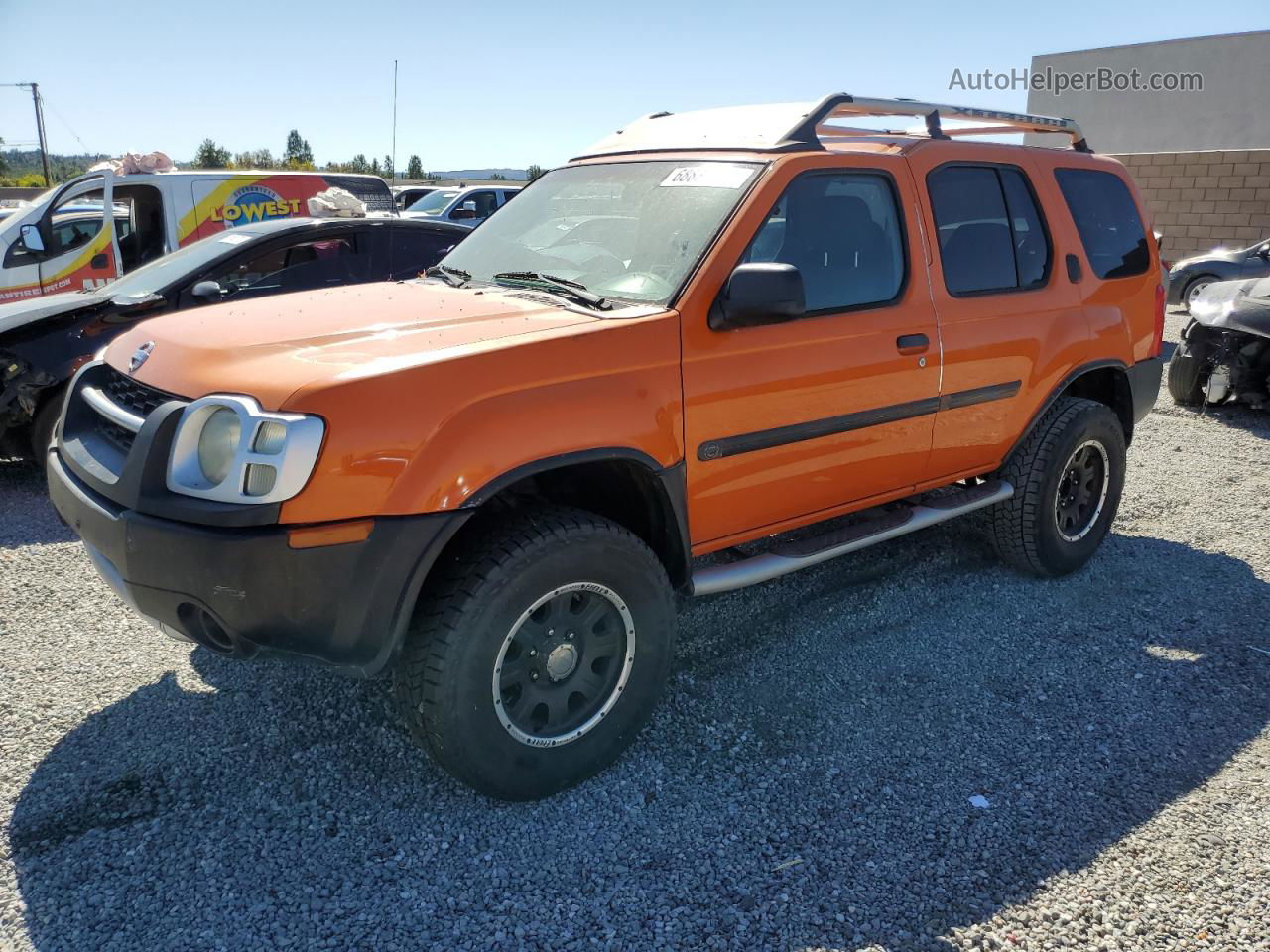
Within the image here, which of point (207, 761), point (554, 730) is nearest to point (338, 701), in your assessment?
point (207, 761)

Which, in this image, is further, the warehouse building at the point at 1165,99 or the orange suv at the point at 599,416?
the warehouse building at the point at 1165,99

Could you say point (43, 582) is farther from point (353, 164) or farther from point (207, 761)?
point (353, 164)

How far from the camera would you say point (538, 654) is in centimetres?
292

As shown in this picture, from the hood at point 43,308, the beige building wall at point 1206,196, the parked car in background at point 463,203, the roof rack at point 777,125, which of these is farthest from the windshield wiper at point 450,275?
the beige building wall at point 1206,196

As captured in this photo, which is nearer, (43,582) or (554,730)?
(554,730)

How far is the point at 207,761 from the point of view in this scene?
3.13 m

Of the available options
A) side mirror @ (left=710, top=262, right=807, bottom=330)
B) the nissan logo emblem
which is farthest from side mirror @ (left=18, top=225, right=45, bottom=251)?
side mirror @ (left=710, top=262, right=807, bottom=330)

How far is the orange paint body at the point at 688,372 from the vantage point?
2557mm

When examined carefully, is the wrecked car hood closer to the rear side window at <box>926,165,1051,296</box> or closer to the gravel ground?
the gravel ground

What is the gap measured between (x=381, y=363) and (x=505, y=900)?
1481 millimetres

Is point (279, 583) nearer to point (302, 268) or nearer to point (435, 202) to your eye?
point (302, 268)

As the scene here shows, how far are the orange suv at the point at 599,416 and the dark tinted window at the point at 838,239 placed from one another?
0.04 ft

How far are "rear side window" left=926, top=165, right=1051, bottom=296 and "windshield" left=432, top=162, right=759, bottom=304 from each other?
105 centimetres

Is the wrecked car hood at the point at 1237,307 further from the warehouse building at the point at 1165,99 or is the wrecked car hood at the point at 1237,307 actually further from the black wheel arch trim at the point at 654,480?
the warehouse building at the point at 1165,99
